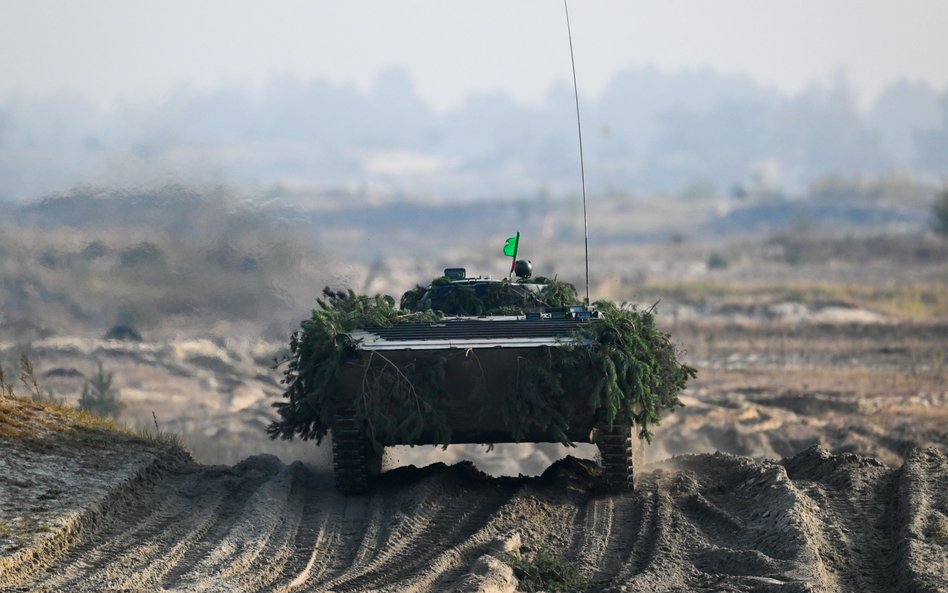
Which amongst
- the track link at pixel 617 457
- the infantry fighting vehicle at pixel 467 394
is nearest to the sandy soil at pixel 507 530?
the track link at pixel 617 457

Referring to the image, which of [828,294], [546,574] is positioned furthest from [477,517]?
[828,294]

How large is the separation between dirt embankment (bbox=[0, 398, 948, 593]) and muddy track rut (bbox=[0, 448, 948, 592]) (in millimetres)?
24

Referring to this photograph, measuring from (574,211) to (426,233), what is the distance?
364 inches

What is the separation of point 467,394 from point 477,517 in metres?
1.16

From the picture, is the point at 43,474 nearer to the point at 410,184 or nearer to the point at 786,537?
the point at 786,537

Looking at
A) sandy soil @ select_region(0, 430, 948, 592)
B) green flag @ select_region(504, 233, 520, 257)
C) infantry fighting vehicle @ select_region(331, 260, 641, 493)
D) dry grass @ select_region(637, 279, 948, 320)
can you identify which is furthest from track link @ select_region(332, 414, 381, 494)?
dry grass @ select_region(637, 279, 948, 320)

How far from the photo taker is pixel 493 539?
37.4 ft

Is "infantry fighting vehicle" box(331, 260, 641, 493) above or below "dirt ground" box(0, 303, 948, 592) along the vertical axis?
above

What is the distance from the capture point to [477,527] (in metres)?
12.1

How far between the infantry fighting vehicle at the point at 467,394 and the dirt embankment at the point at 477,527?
42cm

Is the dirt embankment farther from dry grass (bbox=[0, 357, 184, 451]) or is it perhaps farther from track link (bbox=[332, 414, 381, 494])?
dry grass (bbox=[0, 357, 184, 451])

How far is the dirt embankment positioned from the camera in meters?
→ 10.3

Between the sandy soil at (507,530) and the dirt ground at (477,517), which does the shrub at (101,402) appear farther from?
the sandy soil at (507,530)

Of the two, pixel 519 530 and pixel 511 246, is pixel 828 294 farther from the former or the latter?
pixel 519 530
